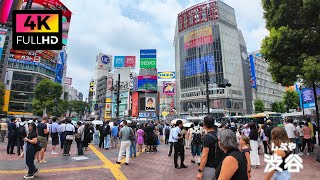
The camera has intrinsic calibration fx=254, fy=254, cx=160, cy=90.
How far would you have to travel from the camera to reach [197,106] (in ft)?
257

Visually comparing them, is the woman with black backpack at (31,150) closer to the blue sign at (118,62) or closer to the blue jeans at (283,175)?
the blue jeans at (283,175)

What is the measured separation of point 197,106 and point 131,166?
6904 centimetres

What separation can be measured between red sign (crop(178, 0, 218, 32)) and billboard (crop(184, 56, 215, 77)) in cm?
1149

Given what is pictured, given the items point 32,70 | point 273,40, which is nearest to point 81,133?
point 273,40

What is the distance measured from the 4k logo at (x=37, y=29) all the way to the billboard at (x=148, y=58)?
260 ft

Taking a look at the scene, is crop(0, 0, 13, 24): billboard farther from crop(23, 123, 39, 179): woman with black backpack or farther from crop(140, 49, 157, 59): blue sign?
crop(23, 123, 39, 179): woman with black backpack

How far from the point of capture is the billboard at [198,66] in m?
77.2

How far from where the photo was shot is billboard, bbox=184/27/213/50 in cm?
7788

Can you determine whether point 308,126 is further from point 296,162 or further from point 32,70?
point 32,70

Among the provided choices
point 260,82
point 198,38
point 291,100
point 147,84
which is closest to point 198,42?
point 198,38

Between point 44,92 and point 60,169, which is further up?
point 44,92

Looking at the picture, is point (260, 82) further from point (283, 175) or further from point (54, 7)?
point (283, 175)

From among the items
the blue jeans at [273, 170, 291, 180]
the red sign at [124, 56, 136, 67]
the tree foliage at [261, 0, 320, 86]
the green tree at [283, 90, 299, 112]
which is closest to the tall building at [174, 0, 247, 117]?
the green tree at [283, 90, 299, 112]

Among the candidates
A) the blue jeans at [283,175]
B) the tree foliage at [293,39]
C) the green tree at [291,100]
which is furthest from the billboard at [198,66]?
the blue jeans at [283,175]
